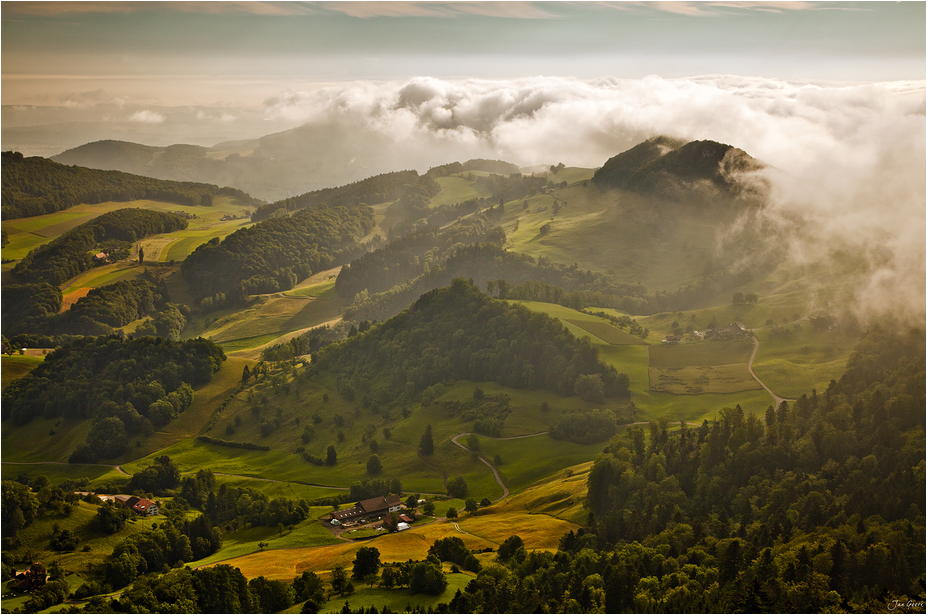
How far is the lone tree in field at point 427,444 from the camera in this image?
387ft

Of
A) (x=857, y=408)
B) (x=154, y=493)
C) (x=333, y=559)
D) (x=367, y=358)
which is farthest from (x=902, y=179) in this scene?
(x=154, y=493)

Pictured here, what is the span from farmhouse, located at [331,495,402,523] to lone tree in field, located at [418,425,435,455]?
2128cm

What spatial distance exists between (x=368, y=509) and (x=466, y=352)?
5682 centimetres

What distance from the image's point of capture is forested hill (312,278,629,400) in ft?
442

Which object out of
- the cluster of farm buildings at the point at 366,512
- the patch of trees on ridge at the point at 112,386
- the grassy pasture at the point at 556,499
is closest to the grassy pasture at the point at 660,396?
the grassy pasture at the point at 556,499

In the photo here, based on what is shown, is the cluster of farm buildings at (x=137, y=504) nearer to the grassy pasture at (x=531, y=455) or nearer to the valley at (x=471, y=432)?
the valley at (x=471, y=432)

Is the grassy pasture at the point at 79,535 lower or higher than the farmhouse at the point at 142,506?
higher

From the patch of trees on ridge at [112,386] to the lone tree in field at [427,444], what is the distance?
57.6m

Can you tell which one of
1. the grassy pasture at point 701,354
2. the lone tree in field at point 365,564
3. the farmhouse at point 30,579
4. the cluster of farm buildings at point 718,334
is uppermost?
the cluster of farm buildings at point 718,334

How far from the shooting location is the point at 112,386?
14525cm

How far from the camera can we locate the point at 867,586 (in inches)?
2063

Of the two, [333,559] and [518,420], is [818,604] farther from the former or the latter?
[518,420]

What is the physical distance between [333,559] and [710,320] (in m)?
108

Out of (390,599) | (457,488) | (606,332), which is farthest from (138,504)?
(606,332)
